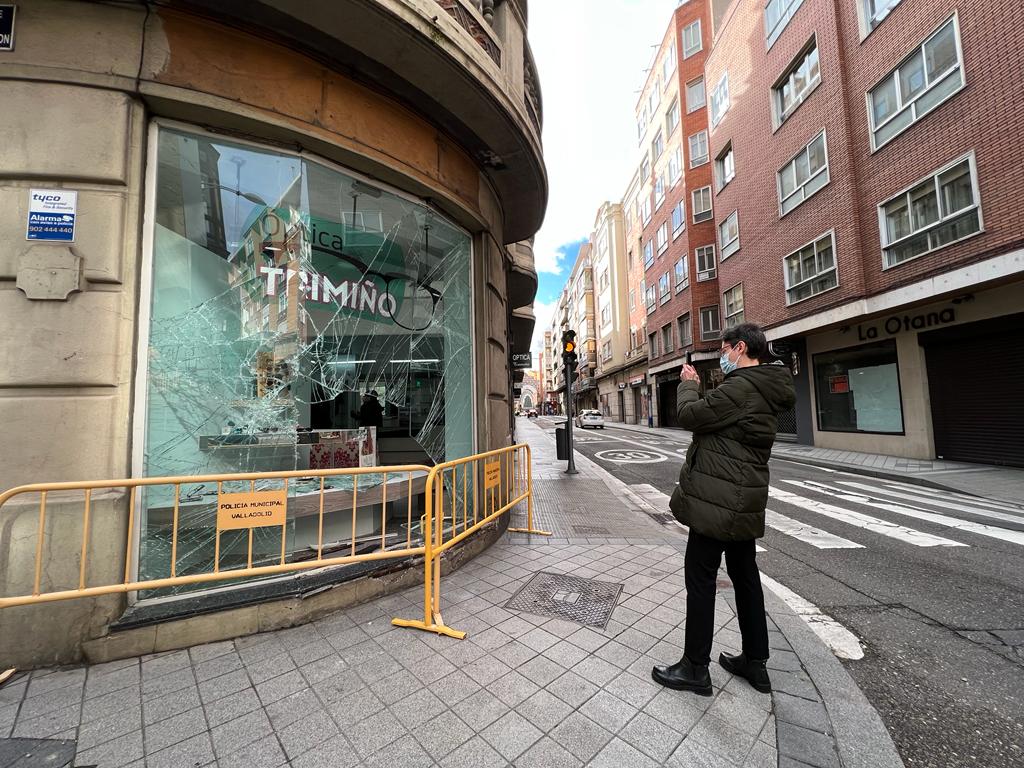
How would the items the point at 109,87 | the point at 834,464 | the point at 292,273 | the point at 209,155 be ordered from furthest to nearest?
1. the point at 834,464
2. the point at 292,273
3. the point at 209,155
4. the point at 109,87

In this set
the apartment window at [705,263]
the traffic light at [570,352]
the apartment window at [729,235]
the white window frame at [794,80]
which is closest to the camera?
the traffic light at [570,352]

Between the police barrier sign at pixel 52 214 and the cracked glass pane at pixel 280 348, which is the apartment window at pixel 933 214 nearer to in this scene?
the cracked glass pane at pixel 280 348

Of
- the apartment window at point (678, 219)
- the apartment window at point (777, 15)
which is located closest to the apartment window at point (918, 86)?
the apartment window at point (777, 15)

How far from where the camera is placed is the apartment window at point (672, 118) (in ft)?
93.4

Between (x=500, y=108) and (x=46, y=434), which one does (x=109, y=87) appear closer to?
(x=46, y=434)

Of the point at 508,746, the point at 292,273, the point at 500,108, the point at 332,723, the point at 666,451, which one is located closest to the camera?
the point at 508,746

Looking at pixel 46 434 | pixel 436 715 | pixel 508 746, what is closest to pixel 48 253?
pixel 46 434

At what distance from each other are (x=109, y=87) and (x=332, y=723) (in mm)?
4482

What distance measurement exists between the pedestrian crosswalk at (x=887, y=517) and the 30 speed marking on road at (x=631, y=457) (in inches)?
190

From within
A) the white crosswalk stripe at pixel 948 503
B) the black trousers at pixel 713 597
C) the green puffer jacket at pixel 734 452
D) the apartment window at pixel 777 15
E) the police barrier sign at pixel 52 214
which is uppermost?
the apartment window at pixel 777 15

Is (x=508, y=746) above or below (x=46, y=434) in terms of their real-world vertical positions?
below

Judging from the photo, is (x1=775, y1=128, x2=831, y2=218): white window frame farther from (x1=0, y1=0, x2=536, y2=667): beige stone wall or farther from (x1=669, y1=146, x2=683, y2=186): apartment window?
(x1=0, y1=0, x2=536, y2=667): beige stone wall

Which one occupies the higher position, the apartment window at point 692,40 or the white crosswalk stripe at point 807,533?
the apartment window at point 692,40

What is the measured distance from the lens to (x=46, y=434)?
281cm
